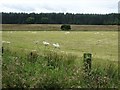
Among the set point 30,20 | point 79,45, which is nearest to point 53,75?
point 79,45

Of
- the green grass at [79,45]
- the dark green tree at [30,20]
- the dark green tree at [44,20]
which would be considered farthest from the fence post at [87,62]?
the dark green tree at [44,20]

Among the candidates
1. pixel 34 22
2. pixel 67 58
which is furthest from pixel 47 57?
pixel 34 22

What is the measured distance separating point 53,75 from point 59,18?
103m

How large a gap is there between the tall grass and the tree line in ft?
292

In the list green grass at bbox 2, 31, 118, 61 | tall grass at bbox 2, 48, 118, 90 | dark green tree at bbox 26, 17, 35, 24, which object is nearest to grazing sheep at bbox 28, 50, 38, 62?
tall grass at bbox 2, 48, 118, 90

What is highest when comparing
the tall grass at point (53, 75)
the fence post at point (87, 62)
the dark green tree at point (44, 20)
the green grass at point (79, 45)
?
the dark green tree at point (44, 20)

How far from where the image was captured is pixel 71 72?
39.8ft

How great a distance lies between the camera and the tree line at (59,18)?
344ft

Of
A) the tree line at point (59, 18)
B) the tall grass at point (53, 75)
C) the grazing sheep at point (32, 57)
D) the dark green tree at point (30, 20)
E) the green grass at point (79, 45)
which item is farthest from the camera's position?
the tree line at point (59, 18)

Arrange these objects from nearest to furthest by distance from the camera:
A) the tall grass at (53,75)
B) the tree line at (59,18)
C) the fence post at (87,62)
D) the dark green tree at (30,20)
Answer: the tall grass at (53,75)
the fence post at (87,62)
the dark green tree at (30,20)
the tree line at (59,18)

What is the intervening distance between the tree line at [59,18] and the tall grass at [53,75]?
8890 centimetres

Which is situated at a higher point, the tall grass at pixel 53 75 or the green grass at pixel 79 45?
the tall grass at pixel 53 75

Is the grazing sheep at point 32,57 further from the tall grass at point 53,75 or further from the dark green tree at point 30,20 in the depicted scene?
the dark green tree at point 30,20

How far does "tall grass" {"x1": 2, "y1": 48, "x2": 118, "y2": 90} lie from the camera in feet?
36.6
